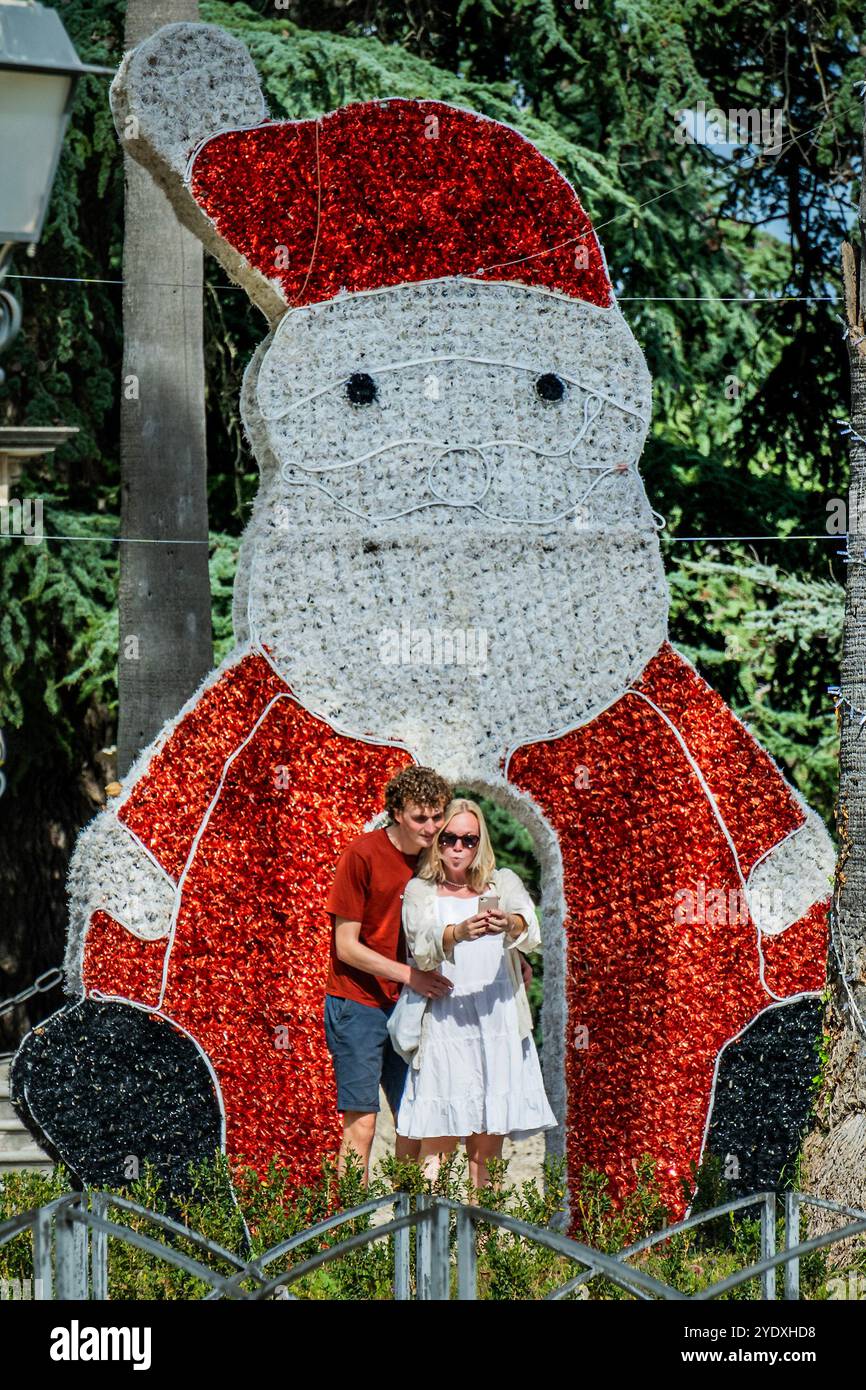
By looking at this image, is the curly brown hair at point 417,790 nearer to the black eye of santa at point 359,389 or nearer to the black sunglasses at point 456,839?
the black sunglasses at point 456,839

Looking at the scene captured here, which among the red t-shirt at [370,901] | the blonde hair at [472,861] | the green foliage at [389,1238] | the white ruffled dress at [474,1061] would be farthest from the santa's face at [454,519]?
the green foliage at [389,1238]

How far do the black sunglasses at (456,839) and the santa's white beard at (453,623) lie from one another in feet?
2.23

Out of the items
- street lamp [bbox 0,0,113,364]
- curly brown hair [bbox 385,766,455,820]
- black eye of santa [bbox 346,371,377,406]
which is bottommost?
curly brown hair [bbox 385,766,455,820]

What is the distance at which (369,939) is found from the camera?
612cm

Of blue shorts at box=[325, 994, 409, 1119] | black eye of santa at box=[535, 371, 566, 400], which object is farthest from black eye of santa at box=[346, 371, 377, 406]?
blue shorts at box=[325, 994, 409, 1119]

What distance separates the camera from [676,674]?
677cm

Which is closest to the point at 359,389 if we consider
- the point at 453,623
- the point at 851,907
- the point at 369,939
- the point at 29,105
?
the point at 453,623

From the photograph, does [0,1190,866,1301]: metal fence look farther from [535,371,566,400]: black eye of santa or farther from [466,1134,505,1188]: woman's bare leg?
[535,371,566,400]: black eye of santa

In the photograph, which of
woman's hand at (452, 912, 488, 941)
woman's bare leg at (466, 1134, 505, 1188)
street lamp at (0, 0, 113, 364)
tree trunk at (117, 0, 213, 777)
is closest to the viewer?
street lamp at (0, 0, 113, 364)

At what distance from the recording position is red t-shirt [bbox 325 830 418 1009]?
6.09m

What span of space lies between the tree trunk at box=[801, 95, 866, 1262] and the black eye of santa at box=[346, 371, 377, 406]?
1578 millimetres

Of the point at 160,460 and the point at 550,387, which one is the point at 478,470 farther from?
the point at 160,460

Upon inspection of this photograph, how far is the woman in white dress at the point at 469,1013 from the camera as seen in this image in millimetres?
5805
